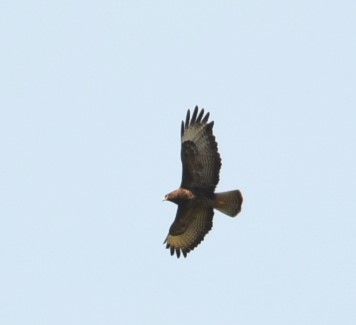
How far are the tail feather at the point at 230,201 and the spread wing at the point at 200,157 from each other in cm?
21

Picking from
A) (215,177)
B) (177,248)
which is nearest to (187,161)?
(215,177)

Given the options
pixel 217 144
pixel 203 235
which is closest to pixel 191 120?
pixel 217 144

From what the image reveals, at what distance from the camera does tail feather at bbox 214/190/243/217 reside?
22516mm

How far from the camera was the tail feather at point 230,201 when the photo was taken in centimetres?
2252

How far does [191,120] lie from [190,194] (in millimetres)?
1362

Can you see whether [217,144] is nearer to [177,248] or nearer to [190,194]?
[190,194]

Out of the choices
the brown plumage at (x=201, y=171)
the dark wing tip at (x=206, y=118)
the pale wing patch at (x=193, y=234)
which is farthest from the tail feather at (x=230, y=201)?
the dark wing tip at (x=206, y=118)

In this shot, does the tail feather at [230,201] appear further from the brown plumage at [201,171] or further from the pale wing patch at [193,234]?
the pale wing patch at [193,234]

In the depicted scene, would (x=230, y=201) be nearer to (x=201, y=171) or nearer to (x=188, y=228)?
(x=201, y=171)

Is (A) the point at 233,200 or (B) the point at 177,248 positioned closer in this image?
(A) the point at 233,200

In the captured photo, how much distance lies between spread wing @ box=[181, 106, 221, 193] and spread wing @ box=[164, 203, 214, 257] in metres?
0.70

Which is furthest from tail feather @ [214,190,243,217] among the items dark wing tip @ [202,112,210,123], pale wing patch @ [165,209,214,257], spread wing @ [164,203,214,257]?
dark wing tip @ [202,112,210,123]

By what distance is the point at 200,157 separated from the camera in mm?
22641

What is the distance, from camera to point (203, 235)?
77.9ft
